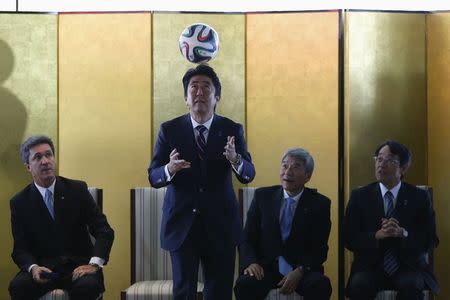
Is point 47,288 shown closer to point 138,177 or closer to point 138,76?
point 138,177

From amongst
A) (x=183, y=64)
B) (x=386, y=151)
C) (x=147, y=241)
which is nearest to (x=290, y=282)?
(x=386, y=151)

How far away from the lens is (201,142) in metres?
4.59

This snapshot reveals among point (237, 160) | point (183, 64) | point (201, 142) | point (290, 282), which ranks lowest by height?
point (290, 282)

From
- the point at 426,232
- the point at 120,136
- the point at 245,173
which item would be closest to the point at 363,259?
the point at 426,232

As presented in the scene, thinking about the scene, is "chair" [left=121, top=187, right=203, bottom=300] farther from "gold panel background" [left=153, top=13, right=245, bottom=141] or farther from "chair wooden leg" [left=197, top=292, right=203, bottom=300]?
"gold panel background" [left=153, top=13, right=245, bottom=141]

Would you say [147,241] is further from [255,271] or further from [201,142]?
[201,142]

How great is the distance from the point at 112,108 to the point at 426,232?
2.36 meters

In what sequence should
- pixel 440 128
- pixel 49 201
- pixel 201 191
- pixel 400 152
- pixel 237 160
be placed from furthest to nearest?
pixel 440 128 → pixel 400 152 → pixel 49 201 → pixel 201 191 → pixel 237 160

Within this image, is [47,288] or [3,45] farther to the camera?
[3,45]

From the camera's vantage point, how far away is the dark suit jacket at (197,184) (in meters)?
4.54

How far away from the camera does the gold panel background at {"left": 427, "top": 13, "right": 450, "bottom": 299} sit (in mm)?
5785

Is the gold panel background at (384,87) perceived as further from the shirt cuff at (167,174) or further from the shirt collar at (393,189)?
the shirt cuff at (167,174)

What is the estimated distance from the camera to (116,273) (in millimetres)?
5910

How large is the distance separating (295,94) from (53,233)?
204 cm
